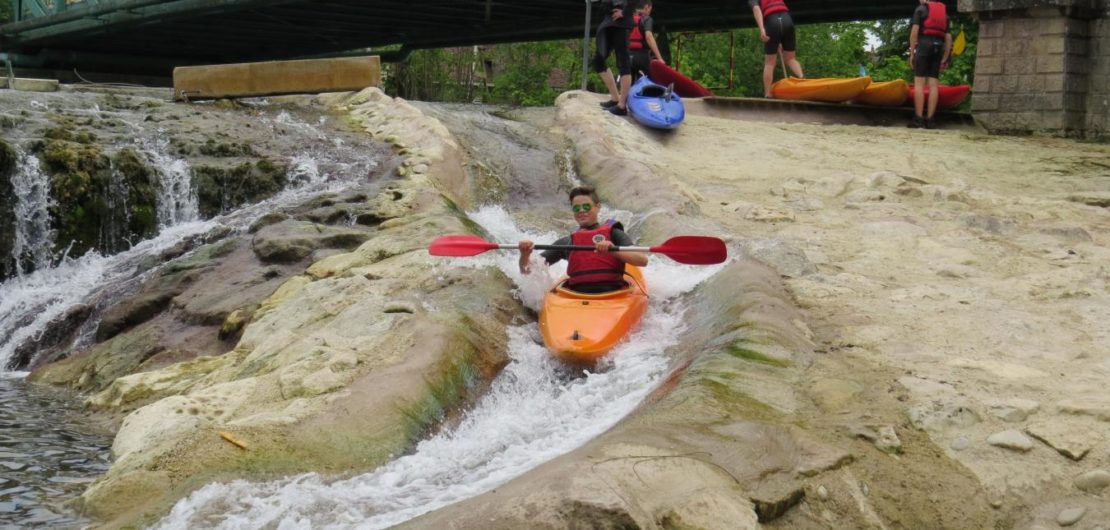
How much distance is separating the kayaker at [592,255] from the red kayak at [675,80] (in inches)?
218

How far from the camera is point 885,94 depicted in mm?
12367

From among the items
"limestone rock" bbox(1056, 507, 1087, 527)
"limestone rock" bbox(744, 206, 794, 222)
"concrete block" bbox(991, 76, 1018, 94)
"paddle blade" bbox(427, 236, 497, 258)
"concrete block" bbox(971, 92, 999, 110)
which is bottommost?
"limestone rock" bbox(1056, 507, 1087, 527)

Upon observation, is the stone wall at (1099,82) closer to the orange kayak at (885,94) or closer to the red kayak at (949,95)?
the red kayak at (949,95)

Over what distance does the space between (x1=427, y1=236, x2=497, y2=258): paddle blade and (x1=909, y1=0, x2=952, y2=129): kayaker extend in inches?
280

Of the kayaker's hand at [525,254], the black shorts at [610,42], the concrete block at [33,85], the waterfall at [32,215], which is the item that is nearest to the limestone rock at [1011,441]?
the kayaker's hand at [525,254]

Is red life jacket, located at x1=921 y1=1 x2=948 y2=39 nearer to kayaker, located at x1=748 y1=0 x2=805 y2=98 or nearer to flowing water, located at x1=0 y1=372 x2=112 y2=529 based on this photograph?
kayaker, located at x1=748 y1=0 x2=805 y2=98

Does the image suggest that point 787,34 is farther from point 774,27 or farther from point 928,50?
point 928,50

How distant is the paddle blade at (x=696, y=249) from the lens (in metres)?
6.18

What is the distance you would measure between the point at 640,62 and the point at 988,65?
3.67 meters

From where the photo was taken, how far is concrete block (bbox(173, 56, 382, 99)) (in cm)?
1162

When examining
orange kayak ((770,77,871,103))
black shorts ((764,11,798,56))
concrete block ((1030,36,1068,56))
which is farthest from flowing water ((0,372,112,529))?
concrete block ((1030,36,1068,56))

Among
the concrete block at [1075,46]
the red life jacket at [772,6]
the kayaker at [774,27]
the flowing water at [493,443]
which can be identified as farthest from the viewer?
the red life jacket at [772,6]

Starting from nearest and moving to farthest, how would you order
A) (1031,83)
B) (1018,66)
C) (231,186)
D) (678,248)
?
1. (678,248)
2. (231,186)
3. (1031,83)
4. (1018,66)

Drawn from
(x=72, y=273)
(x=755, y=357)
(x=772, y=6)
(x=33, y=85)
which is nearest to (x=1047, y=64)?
(x=772, y=6)
